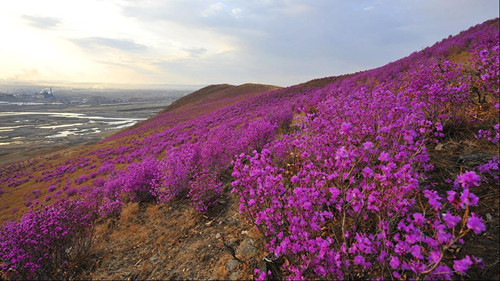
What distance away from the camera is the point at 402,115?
3.87 m

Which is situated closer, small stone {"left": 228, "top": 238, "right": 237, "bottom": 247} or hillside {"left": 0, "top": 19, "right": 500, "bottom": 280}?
hillside {"left": 0, "top": 19, "right": 500, "bottom": 280}

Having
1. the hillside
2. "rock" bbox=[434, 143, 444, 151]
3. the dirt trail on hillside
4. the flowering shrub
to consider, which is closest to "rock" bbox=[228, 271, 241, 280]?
the dirt trail on hillside

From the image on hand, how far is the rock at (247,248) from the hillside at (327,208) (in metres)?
0.02

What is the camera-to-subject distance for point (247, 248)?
396 centimetres

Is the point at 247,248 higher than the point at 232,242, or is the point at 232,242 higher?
the point at 247,248

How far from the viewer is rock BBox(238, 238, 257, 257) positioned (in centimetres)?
384

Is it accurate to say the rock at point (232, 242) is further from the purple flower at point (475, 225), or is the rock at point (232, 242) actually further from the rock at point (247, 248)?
the purple flower at point (475, 225)

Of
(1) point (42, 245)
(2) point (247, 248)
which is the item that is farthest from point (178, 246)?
Result: (1) point (42, 245)

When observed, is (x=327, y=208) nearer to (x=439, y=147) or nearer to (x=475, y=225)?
(x=475, y=225)

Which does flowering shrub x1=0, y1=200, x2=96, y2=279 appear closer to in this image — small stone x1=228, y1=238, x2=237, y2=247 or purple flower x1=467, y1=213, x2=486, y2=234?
small stone x1=228, y1=238, x2=237, y2=247

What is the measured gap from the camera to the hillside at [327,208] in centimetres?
242

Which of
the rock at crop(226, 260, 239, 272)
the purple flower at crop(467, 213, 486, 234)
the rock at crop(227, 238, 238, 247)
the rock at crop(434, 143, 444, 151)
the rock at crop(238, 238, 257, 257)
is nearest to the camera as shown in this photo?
the purple flower at crop(467, 213, 486, 234)

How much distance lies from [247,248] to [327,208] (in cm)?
156

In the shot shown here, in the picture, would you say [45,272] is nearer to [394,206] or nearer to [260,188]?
[260,188]
